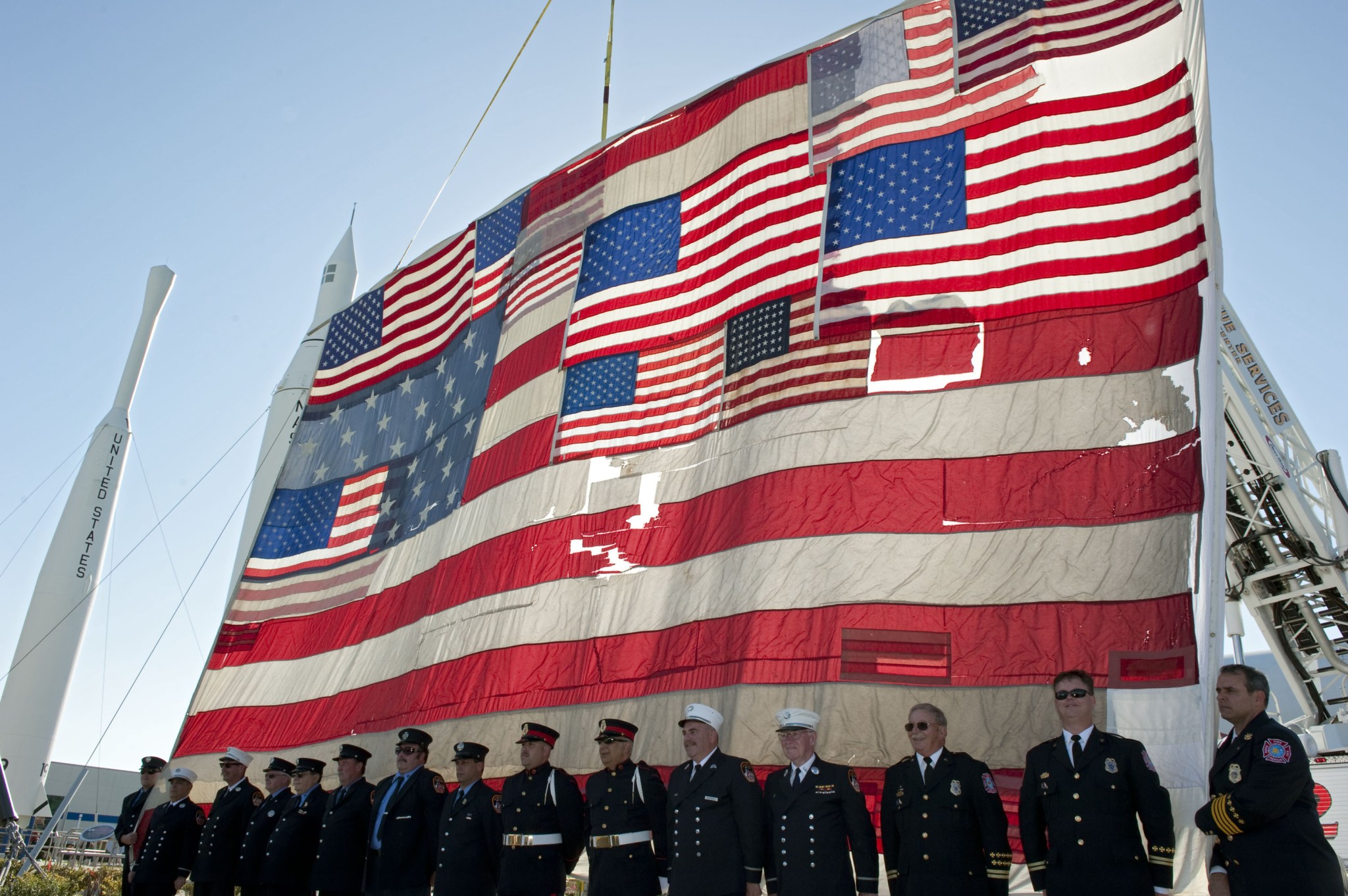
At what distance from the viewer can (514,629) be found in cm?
795

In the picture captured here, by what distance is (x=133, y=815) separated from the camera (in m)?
8.93

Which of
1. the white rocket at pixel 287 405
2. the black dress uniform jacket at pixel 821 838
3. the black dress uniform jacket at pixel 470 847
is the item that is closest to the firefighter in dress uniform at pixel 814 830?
the black dress uniform jacket at pixel 821 838

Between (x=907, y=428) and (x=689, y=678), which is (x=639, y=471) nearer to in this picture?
Result: (x=689, y=678)

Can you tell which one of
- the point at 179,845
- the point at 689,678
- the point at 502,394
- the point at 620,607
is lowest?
the point at 179,845

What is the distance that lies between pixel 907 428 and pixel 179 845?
5763 millimetres

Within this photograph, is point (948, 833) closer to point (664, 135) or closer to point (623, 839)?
point (623, 839)

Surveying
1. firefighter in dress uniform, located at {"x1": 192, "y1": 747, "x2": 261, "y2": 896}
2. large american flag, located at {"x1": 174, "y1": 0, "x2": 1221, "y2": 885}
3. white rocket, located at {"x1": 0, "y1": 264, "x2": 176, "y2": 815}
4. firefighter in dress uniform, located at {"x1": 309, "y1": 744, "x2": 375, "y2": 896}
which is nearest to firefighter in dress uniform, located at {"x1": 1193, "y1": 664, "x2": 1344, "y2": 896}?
large american flag, located at {"x1": 174, "y1": 0, "x2": 1221, "y2": 885}

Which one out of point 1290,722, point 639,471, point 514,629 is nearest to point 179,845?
point 514,629

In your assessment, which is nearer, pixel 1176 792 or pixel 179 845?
pixel 1176 792

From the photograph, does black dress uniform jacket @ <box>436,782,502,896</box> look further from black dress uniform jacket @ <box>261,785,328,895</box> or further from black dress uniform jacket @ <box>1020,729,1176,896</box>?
black dress uniform jacket @ <box>1020,729,1176,896</box>

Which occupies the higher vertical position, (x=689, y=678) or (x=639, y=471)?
(x=639, y=471)

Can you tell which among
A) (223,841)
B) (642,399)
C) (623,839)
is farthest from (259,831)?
(642,399)

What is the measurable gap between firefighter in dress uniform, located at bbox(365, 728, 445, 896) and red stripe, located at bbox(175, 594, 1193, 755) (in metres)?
1.11

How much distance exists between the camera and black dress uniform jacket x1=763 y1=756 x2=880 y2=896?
465cm
